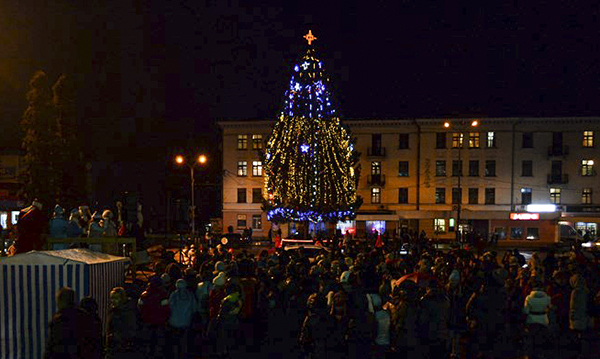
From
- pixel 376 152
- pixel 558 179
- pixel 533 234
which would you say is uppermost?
pixel 376 152

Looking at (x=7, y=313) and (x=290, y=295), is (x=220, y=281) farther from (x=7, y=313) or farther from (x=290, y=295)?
(x=7, y=313)

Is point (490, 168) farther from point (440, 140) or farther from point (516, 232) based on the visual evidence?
point (516, 232)

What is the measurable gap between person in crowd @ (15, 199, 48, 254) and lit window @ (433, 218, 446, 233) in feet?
113

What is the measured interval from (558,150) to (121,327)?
135 ft

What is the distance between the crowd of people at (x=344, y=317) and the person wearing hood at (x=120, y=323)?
0.02 metres

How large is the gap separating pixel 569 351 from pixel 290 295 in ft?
19.1

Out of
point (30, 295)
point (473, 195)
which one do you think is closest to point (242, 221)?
point (473, 195)

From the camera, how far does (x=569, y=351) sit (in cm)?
957

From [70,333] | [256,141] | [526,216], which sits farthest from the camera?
[256,141]

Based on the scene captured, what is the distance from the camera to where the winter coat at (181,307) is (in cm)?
809

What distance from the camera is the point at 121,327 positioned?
7.33m

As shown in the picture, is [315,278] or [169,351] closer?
[169,351]

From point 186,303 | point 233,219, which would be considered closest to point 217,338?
point 186,303

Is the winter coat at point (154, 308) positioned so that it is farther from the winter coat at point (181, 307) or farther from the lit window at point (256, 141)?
the lit window at point (256, 141)
